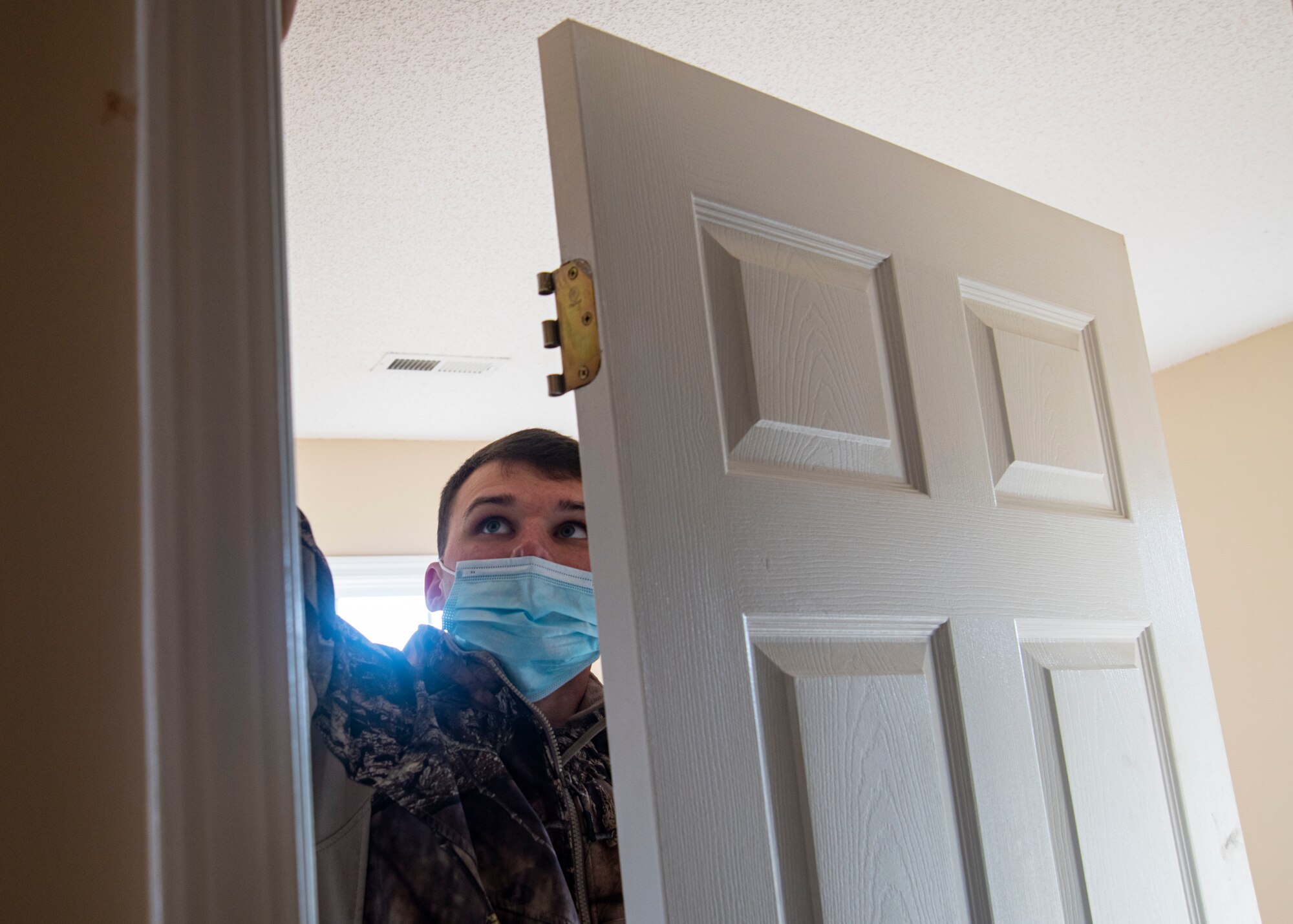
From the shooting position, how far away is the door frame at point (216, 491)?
36 centimetres

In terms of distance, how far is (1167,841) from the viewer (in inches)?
39.0

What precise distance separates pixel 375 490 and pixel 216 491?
437 centimetres

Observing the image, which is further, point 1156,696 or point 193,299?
point 1156,696

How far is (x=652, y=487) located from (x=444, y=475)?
4.14 m

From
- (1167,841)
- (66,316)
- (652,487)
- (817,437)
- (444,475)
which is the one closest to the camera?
(66,316)

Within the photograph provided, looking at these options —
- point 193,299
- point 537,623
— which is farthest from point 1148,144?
point 193,299

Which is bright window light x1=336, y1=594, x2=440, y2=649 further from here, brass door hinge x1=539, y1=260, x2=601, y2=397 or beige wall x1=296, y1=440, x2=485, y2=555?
brass door hinge x1=539, y1=260, x2=601, y2=397

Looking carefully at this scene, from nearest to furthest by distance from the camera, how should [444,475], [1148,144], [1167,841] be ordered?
[1167,841] → [1148,144] → [444,475]

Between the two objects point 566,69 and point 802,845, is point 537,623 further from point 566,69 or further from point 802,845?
point 566,69

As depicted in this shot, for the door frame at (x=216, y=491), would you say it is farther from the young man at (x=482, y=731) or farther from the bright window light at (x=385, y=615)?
the bright window light at (x=385, y=615)

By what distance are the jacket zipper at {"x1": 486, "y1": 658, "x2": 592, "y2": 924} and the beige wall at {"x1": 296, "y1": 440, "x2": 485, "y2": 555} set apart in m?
3.55

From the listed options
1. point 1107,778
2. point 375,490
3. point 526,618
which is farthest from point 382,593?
point 1107,778

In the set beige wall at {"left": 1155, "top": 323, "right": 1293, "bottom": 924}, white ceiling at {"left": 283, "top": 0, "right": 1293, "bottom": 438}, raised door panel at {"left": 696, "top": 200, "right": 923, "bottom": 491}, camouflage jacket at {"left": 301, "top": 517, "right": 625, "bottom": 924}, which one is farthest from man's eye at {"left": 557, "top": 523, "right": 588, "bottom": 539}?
beige wall at {"left": 1155, "top": 323, "right": 1293, "bottom": 924}

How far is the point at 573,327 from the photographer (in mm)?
747
